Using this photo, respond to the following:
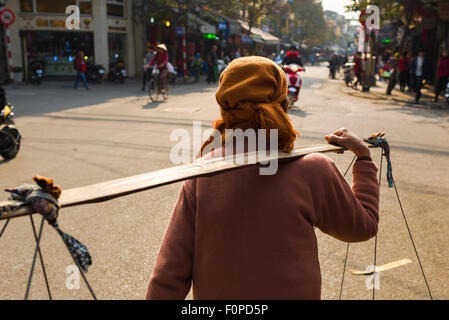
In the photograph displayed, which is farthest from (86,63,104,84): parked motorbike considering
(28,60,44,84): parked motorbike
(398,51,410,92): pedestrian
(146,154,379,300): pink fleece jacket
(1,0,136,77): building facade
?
(146,154,379,300): pink fleece jacket

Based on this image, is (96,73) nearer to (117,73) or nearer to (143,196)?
(117,73)

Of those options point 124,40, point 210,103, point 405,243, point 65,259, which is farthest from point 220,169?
point 124,40

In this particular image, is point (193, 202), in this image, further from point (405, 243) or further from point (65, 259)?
point (405, 243)

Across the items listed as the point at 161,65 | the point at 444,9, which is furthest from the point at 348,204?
the point at 444,9

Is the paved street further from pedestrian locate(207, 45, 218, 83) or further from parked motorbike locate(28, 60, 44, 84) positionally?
pedestrian locate(207, 45, 218, 83)

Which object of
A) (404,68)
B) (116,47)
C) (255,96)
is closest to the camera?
(255,96)

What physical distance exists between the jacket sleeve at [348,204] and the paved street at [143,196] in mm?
1494

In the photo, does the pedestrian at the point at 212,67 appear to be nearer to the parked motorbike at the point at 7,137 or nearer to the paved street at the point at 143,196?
the paved street at the point at 143,196

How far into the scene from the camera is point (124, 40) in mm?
25094

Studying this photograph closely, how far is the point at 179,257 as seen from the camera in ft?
5.13

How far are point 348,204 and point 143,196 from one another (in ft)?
12.4

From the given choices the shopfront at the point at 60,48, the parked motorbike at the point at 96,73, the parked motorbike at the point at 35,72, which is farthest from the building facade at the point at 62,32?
the parked motorbike at the point at 35,72

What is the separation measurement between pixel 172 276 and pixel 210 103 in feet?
41.7

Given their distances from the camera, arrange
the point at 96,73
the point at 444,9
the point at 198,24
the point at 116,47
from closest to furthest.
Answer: the point at 444,9, the point at 96,73, the point at 116,47, the point at 198,24
